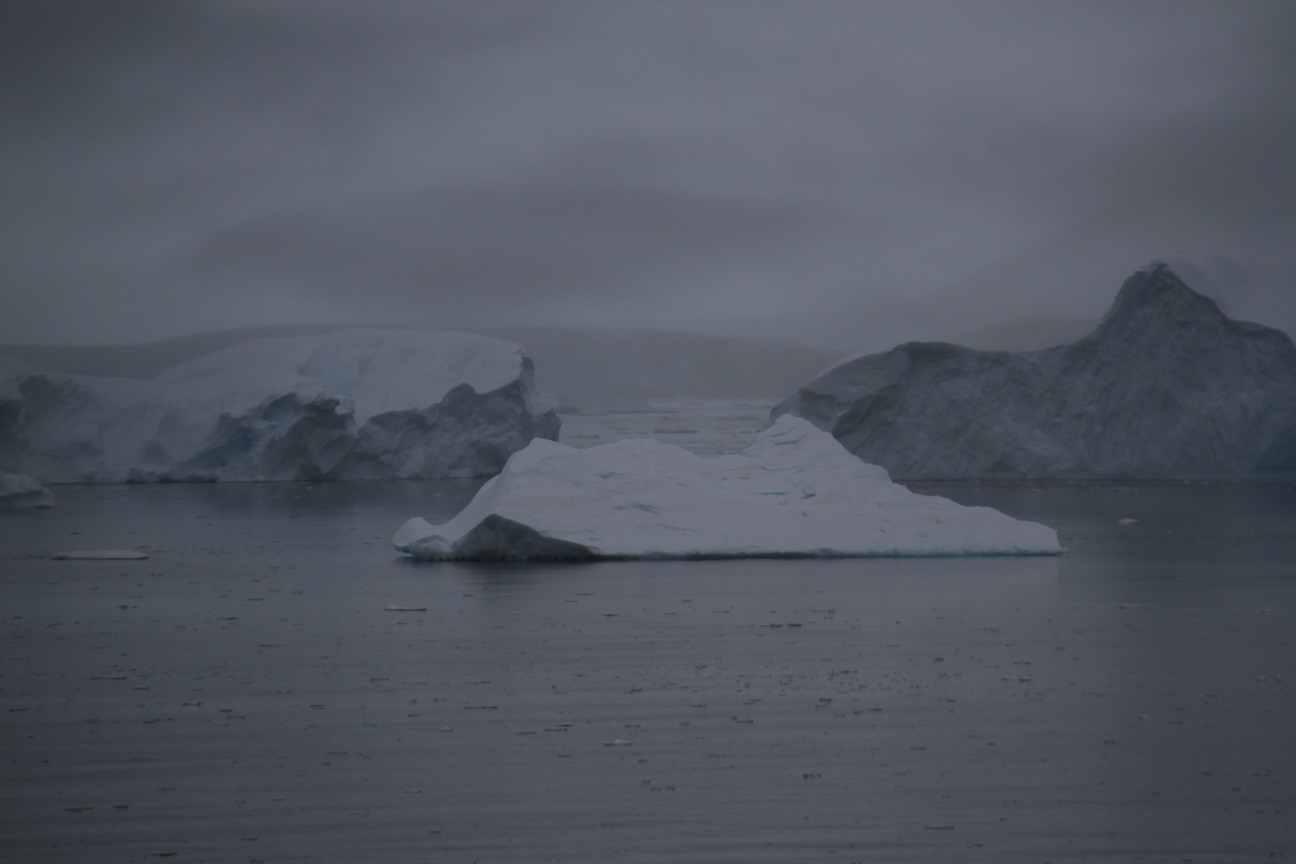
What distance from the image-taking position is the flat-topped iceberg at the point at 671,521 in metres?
13.3

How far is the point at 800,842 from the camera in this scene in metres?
4.40

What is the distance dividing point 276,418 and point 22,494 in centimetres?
741

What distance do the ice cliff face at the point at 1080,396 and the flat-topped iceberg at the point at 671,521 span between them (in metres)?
14.0

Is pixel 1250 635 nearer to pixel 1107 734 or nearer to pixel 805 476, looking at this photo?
pixel 1107 734

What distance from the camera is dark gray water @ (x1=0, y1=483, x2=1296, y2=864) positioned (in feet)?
15.0

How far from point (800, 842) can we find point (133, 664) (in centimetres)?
513

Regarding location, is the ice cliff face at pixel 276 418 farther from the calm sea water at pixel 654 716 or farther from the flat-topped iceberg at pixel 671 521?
the calm sea water at pixel 654 716

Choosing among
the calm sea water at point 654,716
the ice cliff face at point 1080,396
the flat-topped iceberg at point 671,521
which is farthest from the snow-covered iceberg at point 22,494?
the ice cliff face at point 1080,396

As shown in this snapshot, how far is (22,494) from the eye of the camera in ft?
80.8

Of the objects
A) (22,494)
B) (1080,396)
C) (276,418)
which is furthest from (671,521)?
(276,418)

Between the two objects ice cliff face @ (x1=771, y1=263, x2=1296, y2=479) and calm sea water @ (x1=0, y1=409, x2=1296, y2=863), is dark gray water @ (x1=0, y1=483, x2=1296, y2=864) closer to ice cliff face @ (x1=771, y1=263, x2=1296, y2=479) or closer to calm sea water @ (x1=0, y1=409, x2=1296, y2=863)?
calm sea water @ (x1=0, y1=409, x2=1296, y2=863)

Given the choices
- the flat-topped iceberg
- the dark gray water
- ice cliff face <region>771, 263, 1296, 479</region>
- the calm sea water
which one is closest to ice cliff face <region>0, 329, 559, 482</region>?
ice cliff face <region>771, 263, 1296, 479</region>

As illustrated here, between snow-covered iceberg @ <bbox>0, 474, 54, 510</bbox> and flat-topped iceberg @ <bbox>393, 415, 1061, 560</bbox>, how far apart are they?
13443 millimetres

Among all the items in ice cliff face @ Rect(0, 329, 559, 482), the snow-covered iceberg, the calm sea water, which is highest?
ice cliff face @ Rect(0, 329, 559, 482)
